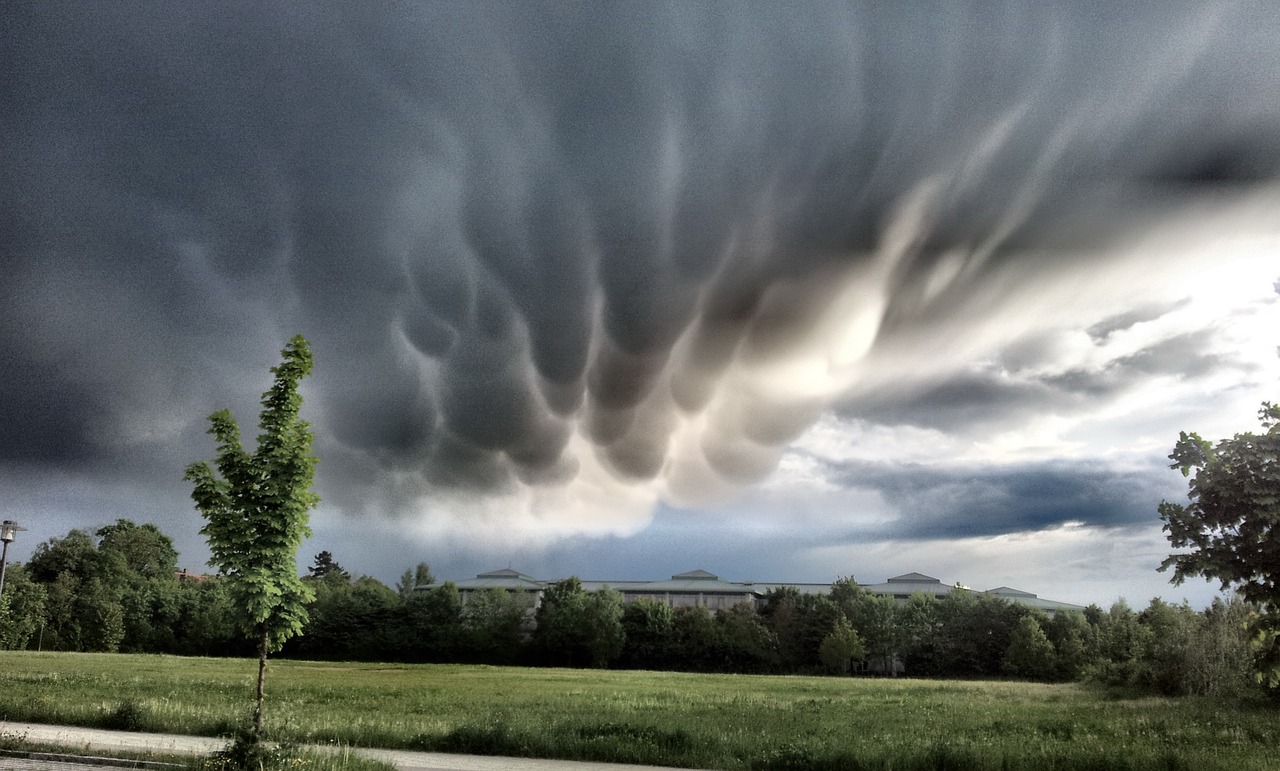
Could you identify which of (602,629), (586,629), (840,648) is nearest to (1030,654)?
(840,648)

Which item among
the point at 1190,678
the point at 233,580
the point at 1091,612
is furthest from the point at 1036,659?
the point at 233,580

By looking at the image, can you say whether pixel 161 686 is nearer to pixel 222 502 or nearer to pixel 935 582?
pixel 222 502

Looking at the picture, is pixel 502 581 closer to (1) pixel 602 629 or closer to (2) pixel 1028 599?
(1) pixel 602 629

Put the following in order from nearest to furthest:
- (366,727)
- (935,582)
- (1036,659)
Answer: (366,727)
(1036,659)
(935,582)

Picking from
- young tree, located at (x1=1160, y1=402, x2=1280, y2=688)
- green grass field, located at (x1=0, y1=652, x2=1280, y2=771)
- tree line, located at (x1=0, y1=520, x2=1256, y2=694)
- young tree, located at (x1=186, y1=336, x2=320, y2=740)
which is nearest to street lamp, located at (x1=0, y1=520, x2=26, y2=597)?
green grass field, located at (x1=0, y1=652, x2=1280, y2=771)

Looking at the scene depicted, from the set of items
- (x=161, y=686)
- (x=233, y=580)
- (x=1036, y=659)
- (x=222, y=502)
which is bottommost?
(x=1036, y=659)


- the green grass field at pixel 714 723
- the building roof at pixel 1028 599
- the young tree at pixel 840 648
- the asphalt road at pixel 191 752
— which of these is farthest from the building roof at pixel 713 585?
the asphalt road at pixel 191 752

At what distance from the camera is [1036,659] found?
95312 millimetres

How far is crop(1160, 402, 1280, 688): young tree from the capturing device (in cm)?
2519

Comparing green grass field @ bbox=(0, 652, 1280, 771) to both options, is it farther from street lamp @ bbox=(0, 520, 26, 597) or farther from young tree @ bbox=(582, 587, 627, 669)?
young tree @ bbox=(582, 587, 627, 669)

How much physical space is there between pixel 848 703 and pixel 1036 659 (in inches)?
2509

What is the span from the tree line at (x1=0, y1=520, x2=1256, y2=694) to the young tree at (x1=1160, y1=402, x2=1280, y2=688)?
243 feet

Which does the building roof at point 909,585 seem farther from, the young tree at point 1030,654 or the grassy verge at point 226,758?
the grassy verge at point 226,758

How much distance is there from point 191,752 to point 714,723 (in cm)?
1639
